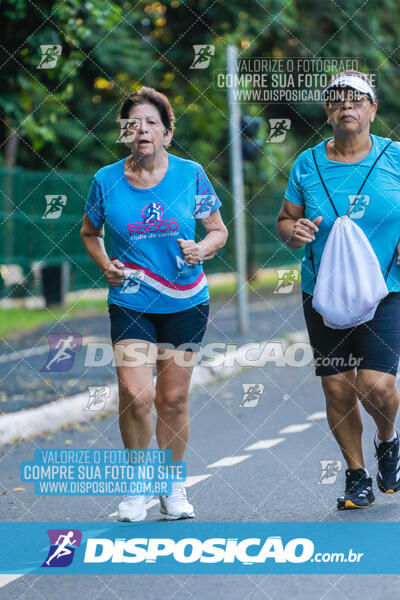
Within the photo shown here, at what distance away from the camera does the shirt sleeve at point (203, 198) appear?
5.84m

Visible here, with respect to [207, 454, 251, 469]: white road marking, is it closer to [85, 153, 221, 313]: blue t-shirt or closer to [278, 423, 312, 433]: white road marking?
[278, 423, 312, 433]: white road marking

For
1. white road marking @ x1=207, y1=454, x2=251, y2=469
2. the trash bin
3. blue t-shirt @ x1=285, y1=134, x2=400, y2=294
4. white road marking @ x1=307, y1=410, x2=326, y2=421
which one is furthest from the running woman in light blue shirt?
the trash bin

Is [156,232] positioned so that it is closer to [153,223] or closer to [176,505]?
[153,223]

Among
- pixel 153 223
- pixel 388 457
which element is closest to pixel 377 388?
Result: pixel 388 457

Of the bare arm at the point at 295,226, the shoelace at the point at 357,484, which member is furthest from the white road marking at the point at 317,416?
the bare arm at the point at 295,226

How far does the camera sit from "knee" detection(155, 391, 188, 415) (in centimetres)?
595

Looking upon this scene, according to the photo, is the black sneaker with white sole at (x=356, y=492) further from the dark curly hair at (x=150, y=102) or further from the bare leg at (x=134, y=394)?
the dark curly hair at (x=150, y=102)

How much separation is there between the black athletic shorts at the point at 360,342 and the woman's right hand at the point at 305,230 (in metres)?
0.38

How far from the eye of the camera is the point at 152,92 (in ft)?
19.2

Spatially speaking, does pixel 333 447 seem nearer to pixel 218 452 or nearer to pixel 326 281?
pixel 218 452

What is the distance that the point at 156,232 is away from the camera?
572 cm

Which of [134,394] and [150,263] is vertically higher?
[150,263]

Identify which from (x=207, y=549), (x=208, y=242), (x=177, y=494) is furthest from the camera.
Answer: (x=177, y=494)

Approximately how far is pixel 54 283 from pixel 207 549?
56.3 ft
